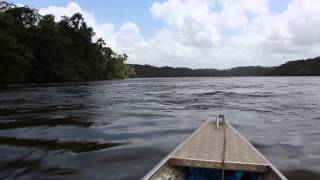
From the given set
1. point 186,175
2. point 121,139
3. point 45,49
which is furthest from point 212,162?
point 45,49

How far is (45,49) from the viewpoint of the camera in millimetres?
73750

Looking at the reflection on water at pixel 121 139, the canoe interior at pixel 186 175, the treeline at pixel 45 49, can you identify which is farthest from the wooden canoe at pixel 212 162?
the treeline at pixel 45 49

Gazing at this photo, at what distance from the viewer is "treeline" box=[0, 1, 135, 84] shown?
61.0 meters

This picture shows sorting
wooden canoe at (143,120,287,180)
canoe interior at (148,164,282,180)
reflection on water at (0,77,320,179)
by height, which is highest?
wooden canoe at (143,120,287,180)

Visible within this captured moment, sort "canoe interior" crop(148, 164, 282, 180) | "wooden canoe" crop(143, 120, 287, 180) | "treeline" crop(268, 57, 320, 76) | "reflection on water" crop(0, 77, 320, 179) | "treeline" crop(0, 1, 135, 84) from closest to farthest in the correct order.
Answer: "canoe interior" crop(148, 164, 282, 180) < "wooden canoe" crop(143, 120, 287, 180) < "reflection on water" crop(0, 77, 320, 179) < "treeline" crop(0, 1, 135, 84) < "treeline" crop(268, 57, 320, 76)

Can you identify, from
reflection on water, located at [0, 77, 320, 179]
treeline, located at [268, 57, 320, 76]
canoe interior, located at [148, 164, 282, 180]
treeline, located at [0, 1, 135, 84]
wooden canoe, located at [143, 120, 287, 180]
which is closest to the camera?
canoe interior, located at [148, 164, 282, 180]

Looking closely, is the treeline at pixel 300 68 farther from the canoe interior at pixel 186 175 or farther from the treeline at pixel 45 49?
the canoe interior at pixel 186 175

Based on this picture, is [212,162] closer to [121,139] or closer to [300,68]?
[121,139]

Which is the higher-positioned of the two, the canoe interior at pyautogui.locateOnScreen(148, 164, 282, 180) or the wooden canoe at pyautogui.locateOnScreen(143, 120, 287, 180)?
the wooden canoe at pyautogui.locateOnScreen(143, 120, 287, 180)

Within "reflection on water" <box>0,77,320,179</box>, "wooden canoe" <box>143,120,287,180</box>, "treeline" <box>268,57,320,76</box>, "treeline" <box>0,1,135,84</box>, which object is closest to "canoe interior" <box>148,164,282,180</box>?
"wooden canoe" <box>143,120,287,180</box>

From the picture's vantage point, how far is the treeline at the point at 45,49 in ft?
200

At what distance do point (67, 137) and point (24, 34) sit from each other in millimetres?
62804

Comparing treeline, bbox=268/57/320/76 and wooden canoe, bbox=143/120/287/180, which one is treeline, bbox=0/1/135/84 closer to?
wooden canoe, bbox=143/120/287/180

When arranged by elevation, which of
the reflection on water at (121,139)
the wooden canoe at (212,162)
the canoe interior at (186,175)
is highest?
the wooden canoe at (212,162)
